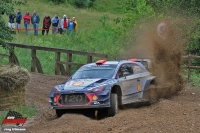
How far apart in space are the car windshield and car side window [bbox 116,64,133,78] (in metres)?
0.24

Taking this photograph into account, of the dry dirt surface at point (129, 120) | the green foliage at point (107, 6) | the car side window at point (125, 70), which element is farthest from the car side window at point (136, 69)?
the green foliage at point (107, 6)

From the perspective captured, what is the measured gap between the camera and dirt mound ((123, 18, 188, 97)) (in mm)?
19953

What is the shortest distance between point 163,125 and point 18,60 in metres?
16.5

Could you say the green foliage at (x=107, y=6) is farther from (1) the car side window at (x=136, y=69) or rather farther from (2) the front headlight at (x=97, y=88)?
(2) the front headlight at (x=97, y=88)

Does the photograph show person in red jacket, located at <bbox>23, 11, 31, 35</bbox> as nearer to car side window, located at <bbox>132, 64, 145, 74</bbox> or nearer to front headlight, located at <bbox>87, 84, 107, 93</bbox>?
car side window, located at <bbox>132, 64, 145, 74</bbox>

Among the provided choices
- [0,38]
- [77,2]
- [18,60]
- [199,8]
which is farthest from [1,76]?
[77,2]

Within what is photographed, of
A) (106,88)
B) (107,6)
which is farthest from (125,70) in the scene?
(107,6)

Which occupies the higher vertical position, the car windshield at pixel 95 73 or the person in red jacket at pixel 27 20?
the person in red jacket at pixel 27 20

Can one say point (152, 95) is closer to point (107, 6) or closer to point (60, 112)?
point (60, 112)

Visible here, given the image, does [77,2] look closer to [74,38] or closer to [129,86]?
[74,38]

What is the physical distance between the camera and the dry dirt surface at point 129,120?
13.0 metres

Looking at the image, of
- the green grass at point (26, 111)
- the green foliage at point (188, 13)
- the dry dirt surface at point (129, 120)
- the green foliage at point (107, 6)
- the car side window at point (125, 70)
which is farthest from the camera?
the green foliage at point (107, 6)

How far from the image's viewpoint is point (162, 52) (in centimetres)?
2206

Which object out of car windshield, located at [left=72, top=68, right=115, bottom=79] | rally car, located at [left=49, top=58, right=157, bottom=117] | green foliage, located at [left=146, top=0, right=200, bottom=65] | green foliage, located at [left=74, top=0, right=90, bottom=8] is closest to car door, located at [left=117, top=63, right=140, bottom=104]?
rally car, located at [left=49, top=58, right=157, bottom=117]
